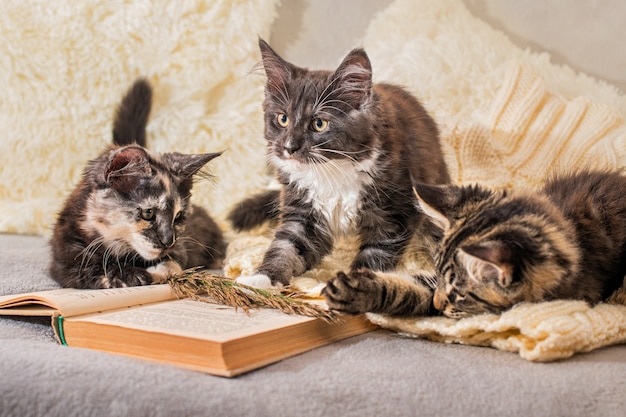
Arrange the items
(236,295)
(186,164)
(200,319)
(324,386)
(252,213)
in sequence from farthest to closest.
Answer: (252,213) → (186,164) → (236,295) → (200,319) → (324,386)

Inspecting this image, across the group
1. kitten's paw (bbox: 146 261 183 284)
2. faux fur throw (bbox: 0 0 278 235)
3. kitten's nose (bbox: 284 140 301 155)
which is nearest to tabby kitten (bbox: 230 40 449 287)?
kitten's nose (bbox: 284 140 301 155)

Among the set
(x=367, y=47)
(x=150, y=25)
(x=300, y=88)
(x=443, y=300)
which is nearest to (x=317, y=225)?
(x=300, y=88)

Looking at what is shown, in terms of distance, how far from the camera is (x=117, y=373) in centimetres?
92

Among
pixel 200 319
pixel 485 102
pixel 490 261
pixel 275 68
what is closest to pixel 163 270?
pixel 200 319

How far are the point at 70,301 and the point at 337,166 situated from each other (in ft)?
2.37

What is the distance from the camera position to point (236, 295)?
4.15 feet

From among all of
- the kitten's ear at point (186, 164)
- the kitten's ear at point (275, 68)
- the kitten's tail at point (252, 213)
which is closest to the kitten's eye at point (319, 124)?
the kitten's ear at point (275, 68)

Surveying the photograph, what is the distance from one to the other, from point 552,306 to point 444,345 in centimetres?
21

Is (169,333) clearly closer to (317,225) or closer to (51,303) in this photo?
(51,303)

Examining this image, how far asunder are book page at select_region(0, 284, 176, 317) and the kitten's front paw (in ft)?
1.49

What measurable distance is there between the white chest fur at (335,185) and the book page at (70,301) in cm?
52

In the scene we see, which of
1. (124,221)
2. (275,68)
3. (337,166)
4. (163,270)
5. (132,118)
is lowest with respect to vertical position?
(163,270)

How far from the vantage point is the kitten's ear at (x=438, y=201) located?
1.27 metres

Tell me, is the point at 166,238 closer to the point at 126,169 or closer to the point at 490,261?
the point at 126,169
